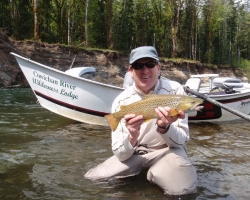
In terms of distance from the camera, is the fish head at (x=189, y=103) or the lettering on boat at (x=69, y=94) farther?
the lettering on boat at (x=69, y=94)

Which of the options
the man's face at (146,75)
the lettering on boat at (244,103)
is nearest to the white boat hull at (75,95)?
the lettering on boat at (244,103)

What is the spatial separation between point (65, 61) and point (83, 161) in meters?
24.8

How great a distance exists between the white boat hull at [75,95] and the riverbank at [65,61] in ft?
51.4

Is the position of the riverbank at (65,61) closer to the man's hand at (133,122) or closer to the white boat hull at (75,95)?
the white boat hull at (75,95)

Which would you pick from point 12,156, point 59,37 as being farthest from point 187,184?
point 59,37

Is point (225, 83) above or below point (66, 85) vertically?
below

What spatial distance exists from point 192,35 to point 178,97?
156 ft

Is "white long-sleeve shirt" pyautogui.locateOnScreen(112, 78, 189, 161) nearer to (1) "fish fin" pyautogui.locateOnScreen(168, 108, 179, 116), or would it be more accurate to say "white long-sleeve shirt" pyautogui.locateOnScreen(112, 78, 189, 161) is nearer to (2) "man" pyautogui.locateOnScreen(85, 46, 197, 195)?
(2) "man" pyautogui.locateOnScreen(85, 46, 197, 195)

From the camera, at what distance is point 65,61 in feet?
96.7

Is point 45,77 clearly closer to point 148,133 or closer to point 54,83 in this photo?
point 54,83

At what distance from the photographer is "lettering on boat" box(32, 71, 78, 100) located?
8884mm

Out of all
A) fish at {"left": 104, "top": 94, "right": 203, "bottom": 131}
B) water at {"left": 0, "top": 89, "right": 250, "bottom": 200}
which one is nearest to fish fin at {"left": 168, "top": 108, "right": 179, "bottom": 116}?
fish at {"left": 104, "top": 94, "right": 203, "bottom": 131}

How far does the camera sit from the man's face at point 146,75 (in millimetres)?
3840

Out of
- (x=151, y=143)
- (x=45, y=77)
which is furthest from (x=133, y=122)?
(x=45, y=77)
